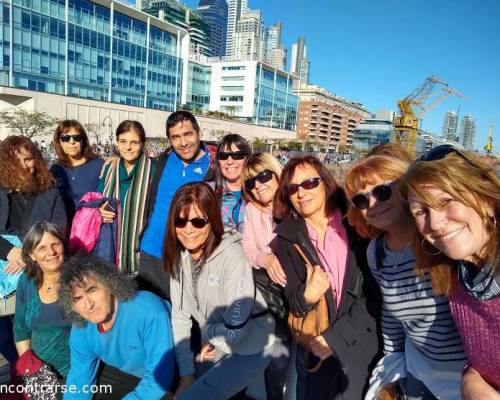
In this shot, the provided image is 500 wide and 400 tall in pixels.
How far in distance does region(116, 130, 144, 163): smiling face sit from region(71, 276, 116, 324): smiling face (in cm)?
143

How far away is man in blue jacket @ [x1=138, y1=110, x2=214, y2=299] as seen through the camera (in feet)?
10.6

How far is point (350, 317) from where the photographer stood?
6.84ft

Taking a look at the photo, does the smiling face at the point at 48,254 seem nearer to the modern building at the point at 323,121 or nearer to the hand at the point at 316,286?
the hand at the point at 316,286

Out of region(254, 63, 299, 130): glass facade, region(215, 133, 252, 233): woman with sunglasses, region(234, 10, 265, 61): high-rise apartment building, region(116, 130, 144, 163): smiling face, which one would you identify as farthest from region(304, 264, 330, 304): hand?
region(234, 10, 265, 61): high-rise apartment building

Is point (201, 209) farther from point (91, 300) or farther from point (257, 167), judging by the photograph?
point (91, 300)

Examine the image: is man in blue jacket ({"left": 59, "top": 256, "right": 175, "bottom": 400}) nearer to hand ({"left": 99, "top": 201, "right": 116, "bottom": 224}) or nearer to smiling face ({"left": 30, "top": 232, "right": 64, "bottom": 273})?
smiling face ({"left": 30, "top": 232, "right": 64, "bottom": 273})

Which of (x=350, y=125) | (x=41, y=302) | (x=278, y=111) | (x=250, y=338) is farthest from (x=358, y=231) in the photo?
(x=350, y=125)

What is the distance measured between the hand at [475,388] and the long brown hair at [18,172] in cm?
334

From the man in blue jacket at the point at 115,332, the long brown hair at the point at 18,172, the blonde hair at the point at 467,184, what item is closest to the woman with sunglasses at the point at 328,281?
the blonde hair at the point at 467,184

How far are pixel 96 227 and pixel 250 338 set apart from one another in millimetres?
1728

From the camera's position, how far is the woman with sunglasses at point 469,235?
4.24ft

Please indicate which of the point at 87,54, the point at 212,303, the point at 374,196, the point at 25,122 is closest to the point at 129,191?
the point at 212,303

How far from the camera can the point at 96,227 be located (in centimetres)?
312

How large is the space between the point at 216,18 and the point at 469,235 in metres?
197
